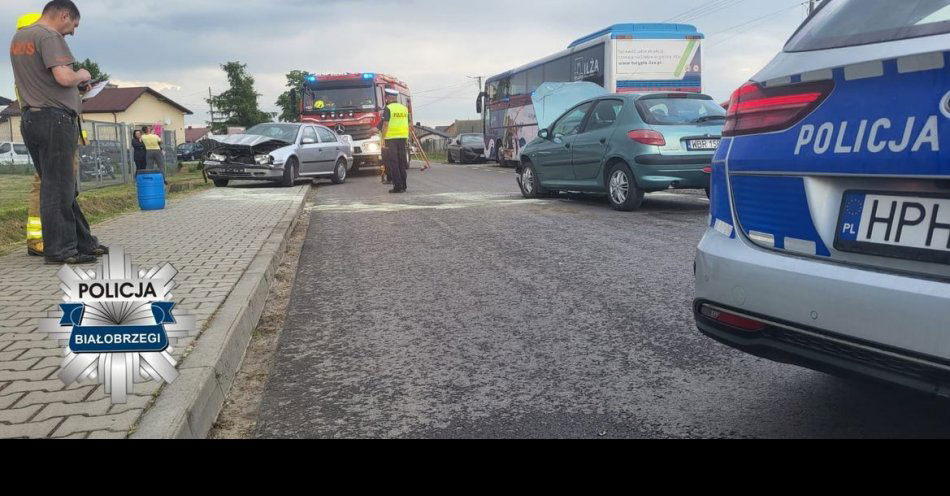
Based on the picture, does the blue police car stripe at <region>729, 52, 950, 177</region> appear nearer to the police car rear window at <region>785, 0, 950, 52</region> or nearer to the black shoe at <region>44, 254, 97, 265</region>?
the police car rear window at <region>785, 0, 950, 52</region>

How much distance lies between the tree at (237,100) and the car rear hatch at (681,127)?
234 ft

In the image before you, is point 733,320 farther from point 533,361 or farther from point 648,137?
point 648,137

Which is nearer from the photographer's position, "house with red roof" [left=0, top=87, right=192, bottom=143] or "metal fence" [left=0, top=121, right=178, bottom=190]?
"metal fence" [left=0, top=121, right=178, bottom=190]

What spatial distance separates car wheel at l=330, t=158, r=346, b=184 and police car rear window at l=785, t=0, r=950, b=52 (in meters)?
17.6

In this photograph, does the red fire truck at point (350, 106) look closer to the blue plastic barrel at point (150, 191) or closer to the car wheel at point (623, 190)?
the blue plastic barrel at point (150, 191)

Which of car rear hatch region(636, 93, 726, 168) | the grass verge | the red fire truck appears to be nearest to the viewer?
the grass verge

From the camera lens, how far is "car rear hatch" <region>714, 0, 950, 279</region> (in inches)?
84.9

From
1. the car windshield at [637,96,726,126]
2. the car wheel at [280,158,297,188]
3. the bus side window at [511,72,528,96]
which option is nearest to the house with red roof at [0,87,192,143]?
the bus side window at [511,72,528,96]

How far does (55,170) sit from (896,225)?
5.81 meters

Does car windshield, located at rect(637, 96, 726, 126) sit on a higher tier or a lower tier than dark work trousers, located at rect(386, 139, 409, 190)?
higher

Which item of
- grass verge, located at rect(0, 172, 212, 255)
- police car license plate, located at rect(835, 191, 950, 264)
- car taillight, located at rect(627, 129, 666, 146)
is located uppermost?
car taillight, located at rect(627, 129, 666, 146)

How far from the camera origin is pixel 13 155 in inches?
1035
